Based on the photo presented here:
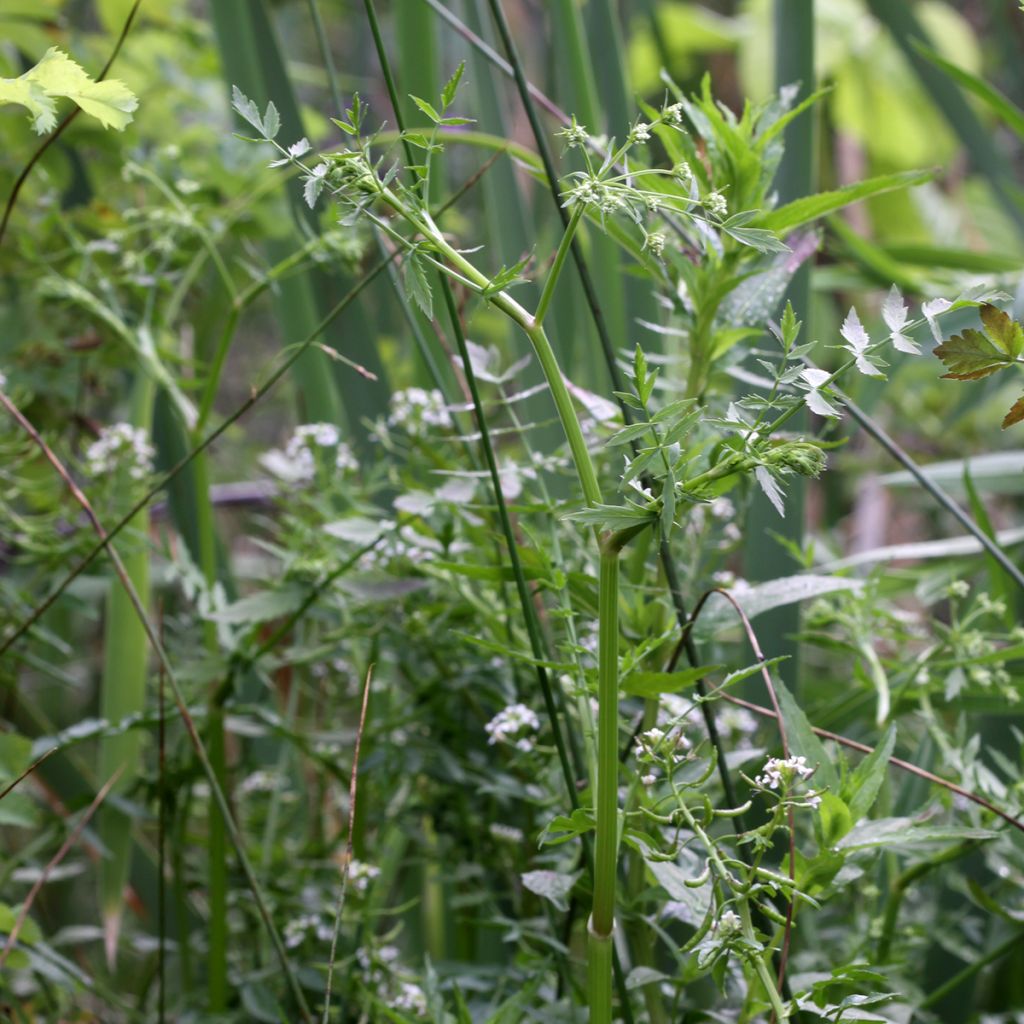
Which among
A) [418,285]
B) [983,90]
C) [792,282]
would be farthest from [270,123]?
[983,90]

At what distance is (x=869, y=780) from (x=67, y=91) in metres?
0.37

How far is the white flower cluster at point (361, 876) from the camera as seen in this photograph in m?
0.56

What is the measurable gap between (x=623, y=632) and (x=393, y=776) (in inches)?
6.5

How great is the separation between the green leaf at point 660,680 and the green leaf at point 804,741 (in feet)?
0.13

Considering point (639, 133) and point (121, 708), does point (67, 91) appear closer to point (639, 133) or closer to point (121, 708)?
point (639, 133)

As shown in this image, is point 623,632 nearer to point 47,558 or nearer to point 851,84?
point 47,558

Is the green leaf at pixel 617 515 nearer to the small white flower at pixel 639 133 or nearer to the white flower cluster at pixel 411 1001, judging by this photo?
the small white flower at pixel 639 133

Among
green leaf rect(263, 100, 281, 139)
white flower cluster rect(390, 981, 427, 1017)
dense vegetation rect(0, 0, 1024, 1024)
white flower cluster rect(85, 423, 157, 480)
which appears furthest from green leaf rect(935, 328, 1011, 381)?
white flower cluster rect(85, 423, 157, 480)

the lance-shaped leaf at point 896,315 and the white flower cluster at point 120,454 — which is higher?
the lance-shaped leaf at point 896,315

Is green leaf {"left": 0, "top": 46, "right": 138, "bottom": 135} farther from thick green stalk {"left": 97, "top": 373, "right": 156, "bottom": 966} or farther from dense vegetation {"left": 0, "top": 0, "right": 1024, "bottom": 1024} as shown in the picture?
thick green stalk {"left": 97, "top": 373, "right": 156, "bottom": 966}

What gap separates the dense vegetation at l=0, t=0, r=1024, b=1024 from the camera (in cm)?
36

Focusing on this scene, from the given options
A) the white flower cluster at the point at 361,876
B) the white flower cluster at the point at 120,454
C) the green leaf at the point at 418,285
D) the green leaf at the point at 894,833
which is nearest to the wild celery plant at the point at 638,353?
the green leaf at the point at 418,285

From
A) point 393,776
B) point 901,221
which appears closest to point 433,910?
point 393,776

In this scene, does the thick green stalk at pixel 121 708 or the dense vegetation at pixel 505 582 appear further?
the thick green stalk at pixel 121 708
